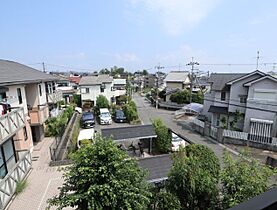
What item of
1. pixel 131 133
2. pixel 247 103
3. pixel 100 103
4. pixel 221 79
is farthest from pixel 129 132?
pixel 100 103

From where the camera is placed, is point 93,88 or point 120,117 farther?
point 93,88

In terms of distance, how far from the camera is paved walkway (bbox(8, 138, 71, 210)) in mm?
9359

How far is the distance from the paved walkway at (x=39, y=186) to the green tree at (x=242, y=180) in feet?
26.9

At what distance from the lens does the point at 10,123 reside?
940 cm

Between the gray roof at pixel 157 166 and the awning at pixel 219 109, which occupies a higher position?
the awning at pixel 219 109

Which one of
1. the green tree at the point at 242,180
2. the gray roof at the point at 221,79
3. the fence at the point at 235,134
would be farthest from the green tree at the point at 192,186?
the gray roof at the point at 221,79

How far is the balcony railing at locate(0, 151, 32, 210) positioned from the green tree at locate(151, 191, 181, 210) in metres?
6.27

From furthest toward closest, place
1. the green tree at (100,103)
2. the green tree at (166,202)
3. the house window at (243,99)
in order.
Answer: the green tree at (100,103) < the house window at (243,99) < the green tree at (166,202)

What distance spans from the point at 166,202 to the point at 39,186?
7909 millimetres

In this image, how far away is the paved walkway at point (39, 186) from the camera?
9359mm

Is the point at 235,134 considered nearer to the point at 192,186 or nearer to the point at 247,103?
the point at 247,103

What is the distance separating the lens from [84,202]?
212 inches

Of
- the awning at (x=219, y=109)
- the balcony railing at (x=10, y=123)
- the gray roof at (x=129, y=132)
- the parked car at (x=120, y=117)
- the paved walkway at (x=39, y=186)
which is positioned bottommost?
the paved walkway at (x=39, y=186)

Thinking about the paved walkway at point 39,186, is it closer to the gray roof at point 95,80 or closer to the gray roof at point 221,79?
the gray roof at point 221,79
